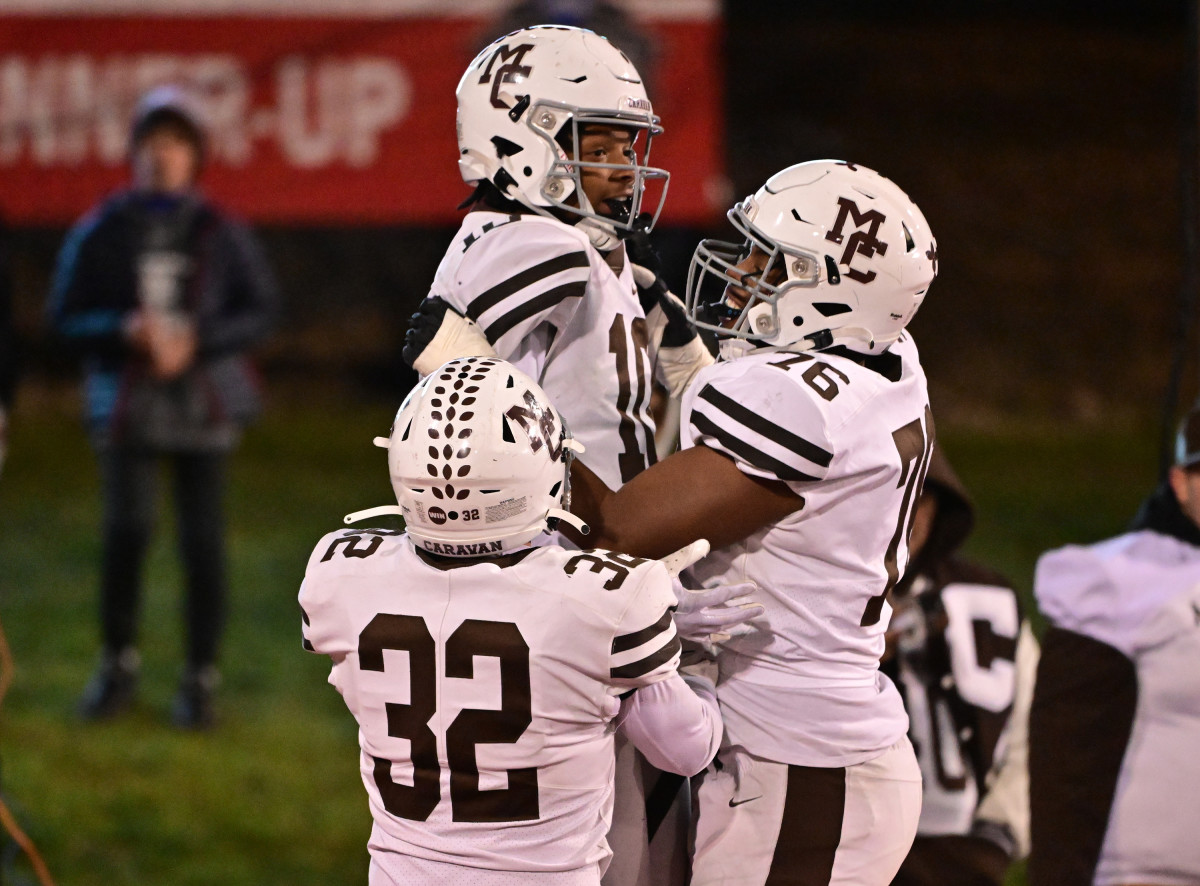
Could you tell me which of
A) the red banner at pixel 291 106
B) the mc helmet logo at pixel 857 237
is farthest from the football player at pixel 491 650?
the red banner at pixel 291 106

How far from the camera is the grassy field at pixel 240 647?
4375 mm

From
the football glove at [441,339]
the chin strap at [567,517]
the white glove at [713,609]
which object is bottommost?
the white glove at [713,609]

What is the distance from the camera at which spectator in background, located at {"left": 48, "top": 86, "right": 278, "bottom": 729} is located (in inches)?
203

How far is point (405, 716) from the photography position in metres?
2.08

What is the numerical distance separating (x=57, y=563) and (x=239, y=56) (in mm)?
2703

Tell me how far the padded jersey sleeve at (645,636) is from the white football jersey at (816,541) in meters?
0.25

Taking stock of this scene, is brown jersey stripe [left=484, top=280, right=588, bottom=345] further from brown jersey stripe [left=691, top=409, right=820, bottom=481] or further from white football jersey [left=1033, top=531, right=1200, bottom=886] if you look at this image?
white football jersey [left=1033, top=531, right=1200, bottom=886]

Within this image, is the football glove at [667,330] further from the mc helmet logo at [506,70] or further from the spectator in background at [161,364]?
the spectator in background at [161,364]

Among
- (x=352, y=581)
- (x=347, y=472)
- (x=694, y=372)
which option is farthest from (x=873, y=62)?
(x=352, y=581)

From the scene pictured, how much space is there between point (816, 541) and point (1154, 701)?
2.82 ft

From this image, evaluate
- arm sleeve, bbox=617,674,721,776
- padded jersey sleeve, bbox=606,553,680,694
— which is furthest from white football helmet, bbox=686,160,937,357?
arm sleeve, bbox=617,674,721,776

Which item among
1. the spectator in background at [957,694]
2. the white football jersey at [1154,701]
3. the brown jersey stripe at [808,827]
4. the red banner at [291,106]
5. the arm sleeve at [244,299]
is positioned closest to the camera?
the brown jersey stripe at [808,827]

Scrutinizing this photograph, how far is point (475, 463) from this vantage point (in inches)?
79.9

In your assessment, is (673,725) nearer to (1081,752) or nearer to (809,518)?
(809,518)
